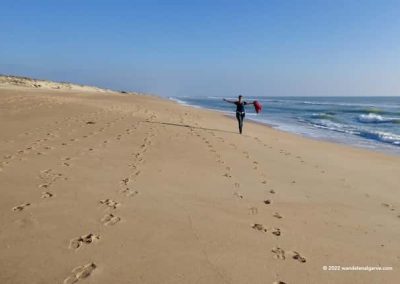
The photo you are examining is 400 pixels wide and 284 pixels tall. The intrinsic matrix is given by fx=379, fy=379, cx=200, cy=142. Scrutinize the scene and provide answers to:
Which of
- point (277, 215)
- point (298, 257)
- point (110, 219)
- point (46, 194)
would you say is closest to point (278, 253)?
point (298, 257)

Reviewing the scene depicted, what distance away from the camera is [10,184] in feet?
21.6

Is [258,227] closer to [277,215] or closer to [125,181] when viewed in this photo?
[277,215]

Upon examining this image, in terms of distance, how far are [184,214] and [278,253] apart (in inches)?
65.1

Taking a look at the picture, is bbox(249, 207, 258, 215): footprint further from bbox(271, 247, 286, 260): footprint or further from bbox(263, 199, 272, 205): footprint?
bbox(271, 247, 286, 260): footprint

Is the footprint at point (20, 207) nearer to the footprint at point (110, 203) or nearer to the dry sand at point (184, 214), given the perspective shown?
the dry sand at point (184, 214)

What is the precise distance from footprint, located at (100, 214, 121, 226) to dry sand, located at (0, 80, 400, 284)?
0.02 metres

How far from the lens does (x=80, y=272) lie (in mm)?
3918

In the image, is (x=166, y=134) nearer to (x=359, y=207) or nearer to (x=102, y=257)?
(x=359, y=207)

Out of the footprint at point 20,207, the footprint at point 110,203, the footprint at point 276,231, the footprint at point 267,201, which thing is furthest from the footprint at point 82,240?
the footprint at point 267,201

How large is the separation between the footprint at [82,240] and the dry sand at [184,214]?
1 cm

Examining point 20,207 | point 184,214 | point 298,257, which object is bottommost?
point 298,257

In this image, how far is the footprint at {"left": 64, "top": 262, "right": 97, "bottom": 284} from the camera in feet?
12.4

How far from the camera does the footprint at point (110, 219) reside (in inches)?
205

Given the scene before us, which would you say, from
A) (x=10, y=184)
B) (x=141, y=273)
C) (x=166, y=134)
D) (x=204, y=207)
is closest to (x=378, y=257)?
(x=204, y=207)
